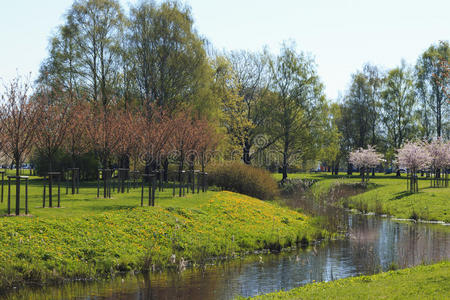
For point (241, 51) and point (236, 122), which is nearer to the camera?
point (236, 122)

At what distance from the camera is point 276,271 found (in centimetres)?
1783

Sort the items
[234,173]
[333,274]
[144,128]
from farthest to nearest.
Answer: [234,173]
[144,128]
[333,274]

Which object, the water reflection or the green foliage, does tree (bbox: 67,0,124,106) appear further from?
the water reflection

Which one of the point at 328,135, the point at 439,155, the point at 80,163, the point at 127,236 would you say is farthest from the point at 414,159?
the point at 127,236

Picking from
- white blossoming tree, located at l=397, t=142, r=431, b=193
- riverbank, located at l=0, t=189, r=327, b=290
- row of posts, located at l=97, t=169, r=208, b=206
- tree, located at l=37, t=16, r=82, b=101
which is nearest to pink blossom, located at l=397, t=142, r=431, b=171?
white blossoming tree, located at l=397, t=142, r=431, b=193

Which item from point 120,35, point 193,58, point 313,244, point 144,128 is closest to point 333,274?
point 313,244

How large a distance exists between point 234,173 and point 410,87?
4625cm

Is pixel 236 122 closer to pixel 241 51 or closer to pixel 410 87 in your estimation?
pixel 241 51

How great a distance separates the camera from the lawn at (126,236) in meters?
15.7

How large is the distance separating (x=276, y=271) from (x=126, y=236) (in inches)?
236

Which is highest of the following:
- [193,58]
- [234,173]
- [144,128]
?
[193,58]

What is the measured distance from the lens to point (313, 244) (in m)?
24.2

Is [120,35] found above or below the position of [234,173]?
above

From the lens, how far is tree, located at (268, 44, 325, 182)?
62781 millimetres
